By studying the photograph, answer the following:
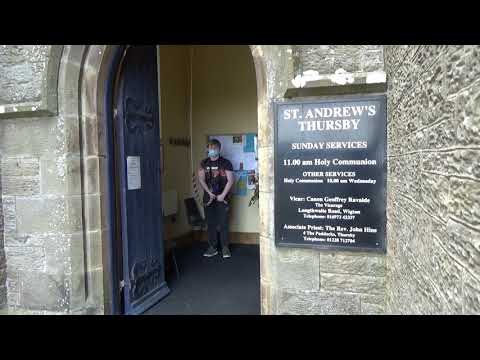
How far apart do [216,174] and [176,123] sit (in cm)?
132

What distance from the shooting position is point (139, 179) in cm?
331

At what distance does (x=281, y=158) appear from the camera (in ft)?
7.57

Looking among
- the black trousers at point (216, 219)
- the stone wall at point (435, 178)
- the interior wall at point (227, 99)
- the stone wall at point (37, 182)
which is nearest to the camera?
the stone wall at point (435, 178)

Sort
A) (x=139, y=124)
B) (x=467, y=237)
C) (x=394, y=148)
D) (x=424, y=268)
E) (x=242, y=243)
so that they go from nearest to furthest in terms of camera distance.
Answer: (x=467, y=237) < (x=424, y=268) < (x=394, y=148) < (x=139, y=124) < (x=242, y=243)

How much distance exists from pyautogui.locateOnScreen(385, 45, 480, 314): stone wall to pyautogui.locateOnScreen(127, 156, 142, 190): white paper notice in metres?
2.27

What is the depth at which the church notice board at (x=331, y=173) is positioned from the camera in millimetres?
2148

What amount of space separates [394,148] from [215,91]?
4.68 m

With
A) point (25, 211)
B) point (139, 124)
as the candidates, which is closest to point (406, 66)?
point (139, 124)

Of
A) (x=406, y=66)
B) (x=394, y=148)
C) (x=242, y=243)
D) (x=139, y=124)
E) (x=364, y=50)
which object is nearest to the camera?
(x=406, y=66)

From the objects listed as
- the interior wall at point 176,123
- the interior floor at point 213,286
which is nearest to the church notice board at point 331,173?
the interior floor at point 213,286

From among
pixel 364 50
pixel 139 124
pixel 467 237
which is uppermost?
pixel 364 50

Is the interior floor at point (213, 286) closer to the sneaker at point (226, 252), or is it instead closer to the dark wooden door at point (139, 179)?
the sneaker at point (226, 252)

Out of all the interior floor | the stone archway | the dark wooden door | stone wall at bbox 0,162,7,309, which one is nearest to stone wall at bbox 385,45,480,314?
the stone archway

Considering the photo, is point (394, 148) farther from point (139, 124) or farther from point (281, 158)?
point (139, 124)
